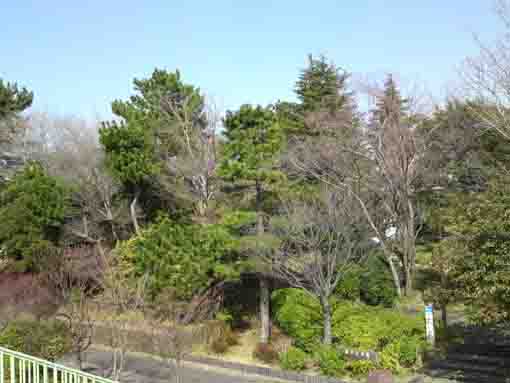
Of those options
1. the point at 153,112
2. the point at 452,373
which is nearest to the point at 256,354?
the point at 452,373

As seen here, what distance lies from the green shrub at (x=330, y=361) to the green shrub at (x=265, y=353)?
1790mm

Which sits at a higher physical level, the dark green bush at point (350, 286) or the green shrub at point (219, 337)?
the dark green bush at point (350, 286)

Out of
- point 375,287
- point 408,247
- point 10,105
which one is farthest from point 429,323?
point 10,105

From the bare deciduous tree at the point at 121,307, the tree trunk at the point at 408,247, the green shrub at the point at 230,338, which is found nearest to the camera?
the bare deciduous tree at the point at 121,307

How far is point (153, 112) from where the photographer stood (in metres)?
24.6

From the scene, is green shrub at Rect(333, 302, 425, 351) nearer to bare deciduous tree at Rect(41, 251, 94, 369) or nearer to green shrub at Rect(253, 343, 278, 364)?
green shrub at Rect(253, 343, 278, 364)

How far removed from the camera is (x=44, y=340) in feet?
46.0

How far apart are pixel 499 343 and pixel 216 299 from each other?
9017 millimetres

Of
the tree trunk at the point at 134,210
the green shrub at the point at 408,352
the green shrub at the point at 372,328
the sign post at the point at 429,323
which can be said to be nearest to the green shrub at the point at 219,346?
the green shrub at the point at 372,328

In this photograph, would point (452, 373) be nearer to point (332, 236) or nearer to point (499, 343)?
point (499, 343)

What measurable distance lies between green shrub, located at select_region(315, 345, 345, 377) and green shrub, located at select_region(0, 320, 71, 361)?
6924 millimetres

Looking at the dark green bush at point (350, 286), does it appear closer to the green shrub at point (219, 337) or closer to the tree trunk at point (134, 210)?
the green shrub at point (219, 337)

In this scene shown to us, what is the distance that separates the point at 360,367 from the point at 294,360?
6.60 feet

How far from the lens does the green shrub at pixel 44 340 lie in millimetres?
13961
